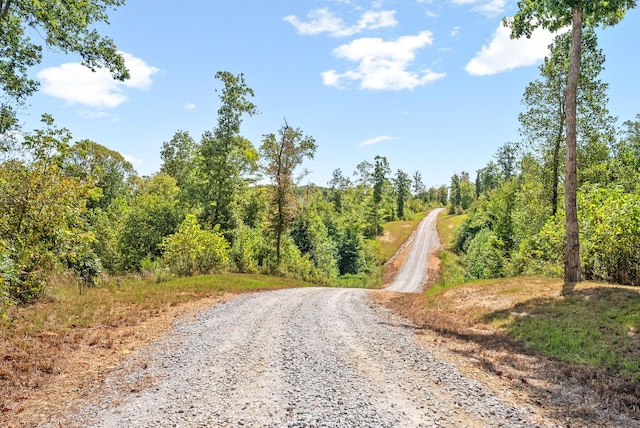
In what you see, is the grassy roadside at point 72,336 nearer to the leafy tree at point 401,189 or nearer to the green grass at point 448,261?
the green grass at point 448,261

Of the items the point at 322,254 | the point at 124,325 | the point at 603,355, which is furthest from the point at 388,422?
the point at 322,254

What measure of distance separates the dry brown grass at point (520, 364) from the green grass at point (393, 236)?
4853 cm

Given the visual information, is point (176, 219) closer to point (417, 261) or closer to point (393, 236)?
point (417, 261)

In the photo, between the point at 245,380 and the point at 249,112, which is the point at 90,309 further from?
the point at 249,112

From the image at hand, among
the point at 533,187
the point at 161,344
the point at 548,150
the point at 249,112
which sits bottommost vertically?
the point at 161,344

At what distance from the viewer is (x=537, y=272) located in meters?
18.1

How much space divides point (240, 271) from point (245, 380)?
21518mm

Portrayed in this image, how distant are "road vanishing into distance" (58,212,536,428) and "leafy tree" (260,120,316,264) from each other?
19.8 meters

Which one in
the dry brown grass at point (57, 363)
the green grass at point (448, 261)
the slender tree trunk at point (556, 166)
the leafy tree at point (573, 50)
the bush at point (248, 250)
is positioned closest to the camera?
the dry brown grass at point (57, 363)

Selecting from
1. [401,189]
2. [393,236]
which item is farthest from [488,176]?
[393,236]

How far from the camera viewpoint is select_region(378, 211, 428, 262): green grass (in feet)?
219

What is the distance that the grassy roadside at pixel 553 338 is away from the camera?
19.6 ft

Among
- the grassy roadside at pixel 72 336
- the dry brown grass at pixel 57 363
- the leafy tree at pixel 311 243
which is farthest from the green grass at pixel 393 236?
the dry brown grass at pixel 57 363

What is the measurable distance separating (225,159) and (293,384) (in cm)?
2869
